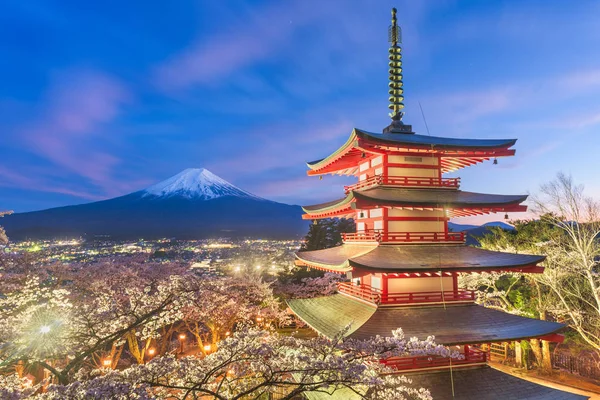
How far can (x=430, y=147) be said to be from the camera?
11625mm

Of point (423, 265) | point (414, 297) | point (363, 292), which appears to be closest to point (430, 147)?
point (423, 265)

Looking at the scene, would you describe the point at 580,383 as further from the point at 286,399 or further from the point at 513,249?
the point at 286,399

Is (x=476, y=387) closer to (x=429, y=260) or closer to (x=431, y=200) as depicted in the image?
(x=429, y=260)

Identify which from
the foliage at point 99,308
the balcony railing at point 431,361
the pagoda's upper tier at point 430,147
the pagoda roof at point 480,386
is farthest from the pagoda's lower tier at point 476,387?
the pagoda's upper tier at point 430,147

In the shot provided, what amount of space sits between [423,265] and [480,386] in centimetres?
368

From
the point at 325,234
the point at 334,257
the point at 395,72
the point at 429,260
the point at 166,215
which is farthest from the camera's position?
the point at 166,215

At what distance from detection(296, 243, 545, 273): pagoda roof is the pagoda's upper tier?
3.39 metres

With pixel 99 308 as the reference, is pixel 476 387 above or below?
below

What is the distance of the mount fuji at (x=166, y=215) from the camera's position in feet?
212

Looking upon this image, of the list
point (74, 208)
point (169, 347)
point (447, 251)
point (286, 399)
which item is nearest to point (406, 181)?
point (447, 251)

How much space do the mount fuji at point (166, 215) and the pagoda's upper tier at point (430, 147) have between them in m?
61.6

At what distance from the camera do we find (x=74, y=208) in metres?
73.4

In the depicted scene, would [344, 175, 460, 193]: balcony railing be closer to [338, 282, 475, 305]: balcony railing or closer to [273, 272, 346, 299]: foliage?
[338, 282, 475, 305]: balcony railing

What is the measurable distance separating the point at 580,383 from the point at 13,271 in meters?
26.6
